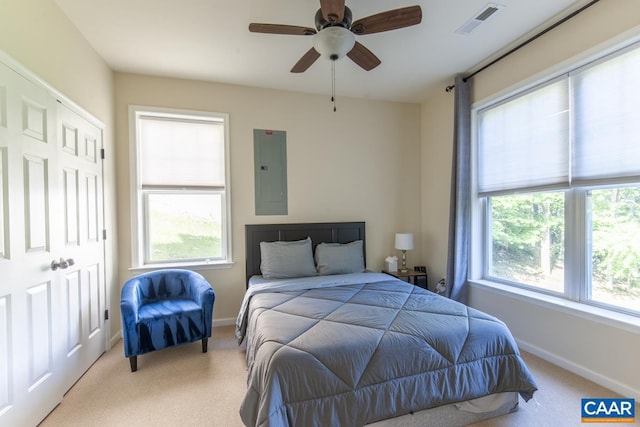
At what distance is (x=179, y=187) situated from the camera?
335 centimetres

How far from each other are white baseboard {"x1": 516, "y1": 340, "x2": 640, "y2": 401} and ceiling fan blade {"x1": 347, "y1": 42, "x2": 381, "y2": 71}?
291cm

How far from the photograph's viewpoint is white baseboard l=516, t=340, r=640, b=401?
79.2 inches

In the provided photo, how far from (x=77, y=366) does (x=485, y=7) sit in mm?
4301

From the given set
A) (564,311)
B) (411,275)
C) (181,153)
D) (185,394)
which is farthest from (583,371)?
(181,153)

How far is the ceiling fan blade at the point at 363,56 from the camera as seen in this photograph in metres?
2.09

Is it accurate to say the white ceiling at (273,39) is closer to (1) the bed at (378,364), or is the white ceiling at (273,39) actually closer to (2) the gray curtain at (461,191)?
(2) the gray curtain at (461,191)

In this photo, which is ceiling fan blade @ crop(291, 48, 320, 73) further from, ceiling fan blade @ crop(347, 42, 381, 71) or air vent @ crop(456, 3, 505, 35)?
air vent @ crop(456, 3, 505, 35)

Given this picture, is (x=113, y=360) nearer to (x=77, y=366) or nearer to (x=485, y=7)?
(x=77, y=366)

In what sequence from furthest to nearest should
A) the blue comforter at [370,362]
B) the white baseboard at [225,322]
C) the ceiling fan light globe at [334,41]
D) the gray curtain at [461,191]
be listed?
the white baseboard at [225,322]
the gray curtain at [461,191]
the ceiling fan light globe at [334,41]
the blue comforter at [370,362]

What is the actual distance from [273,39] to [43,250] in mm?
2415

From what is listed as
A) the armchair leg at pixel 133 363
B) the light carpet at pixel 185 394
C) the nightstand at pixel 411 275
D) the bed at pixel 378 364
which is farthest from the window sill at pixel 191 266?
the nightstand at pixel 411 275

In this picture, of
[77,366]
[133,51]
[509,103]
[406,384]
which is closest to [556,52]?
[509,103]

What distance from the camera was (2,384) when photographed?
1.55 meters

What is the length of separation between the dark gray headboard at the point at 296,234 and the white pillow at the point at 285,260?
0.17 metres
